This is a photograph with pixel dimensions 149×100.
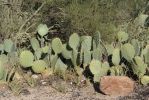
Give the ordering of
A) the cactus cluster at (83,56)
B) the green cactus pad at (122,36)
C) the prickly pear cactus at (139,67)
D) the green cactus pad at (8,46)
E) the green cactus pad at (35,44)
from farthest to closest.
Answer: the green cactus pad at (122,36) → the green cactus pad at (35,44) → the green cactus pad at (8,46) → the cactus cluster at (83,56) → the prickly pear cactus at (139,67)

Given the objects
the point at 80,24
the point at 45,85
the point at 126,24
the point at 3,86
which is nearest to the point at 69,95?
the point at 45,85

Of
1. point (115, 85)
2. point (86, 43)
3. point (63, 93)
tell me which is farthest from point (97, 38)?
point (63, 93)

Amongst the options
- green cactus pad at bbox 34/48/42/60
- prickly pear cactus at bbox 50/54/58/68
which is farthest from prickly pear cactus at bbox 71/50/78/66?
green cactus pad at bbox 34/48/42/60

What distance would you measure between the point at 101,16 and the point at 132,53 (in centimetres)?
122

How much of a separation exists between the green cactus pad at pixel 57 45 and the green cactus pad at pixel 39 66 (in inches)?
10.4

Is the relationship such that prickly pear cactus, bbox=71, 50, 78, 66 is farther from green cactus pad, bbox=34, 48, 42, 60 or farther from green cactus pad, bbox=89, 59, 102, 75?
green cactus pad, bbox=34, 48, 42, 60

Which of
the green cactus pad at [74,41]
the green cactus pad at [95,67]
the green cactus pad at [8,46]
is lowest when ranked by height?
the green cactus pad at [95,67]

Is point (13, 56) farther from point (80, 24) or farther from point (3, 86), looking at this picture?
point (80, 24)

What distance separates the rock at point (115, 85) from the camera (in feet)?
18.4

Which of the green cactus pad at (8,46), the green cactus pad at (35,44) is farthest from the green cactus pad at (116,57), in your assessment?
the green cactus pad at (8,46)

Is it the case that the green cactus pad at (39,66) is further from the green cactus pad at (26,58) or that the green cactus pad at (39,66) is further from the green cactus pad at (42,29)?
the green cactus pad at (42,29)

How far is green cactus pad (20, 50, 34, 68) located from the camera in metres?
6.22

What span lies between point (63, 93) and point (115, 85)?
68 centimetres

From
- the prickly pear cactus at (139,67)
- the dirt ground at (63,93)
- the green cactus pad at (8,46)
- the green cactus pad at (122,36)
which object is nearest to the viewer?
the dirt ground at (63,93)
